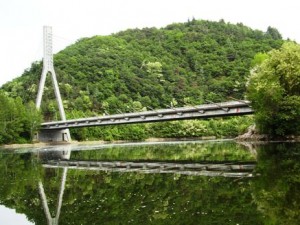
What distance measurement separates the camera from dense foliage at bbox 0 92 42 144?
75.8 m

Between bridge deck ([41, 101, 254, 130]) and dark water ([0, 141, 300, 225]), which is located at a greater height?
dark water ([0, 141, 300, 225])

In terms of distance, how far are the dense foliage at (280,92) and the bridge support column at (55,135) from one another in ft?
171

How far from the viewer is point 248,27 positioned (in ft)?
646

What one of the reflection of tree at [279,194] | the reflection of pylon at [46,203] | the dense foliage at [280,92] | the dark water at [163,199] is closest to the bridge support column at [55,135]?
the dense foliage at [280,92]

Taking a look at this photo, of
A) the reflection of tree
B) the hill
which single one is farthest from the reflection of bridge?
the hill

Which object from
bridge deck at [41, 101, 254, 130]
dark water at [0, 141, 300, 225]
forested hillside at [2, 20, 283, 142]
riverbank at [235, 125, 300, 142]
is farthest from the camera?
forested hillside at [2, 20, 283, 142]

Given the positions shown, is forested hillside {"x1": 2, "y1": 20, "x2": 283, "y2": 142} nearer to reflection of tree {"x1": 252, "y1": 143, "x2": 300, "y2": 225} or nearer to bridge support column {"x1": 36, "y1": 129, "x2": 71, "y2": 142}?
bridge support column {"x1": 36, "y1": 129, "x2": 71, "y2": 142}

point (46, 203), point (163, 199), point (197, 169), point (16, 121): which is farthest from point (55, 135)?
point (163, 199)

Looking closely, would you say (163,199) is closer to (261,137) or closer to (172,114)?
(261,137)

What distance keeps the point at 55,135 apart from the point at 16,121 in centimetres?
1226

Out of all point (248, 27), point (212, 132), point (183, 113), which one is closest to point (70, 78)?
point (212, 132)

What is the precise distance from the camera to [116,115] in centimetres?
7425

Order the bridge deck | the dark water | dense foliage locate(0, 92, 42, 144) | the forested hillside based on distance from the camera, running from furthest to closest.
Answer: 1. the forested hillside
2. dense foliage locate(0, 92, 42, 144)
3. the bridge deck
4. the dark water

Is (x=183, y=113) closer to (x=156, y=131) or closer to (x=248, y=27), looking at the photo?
(x=156, y=131)
